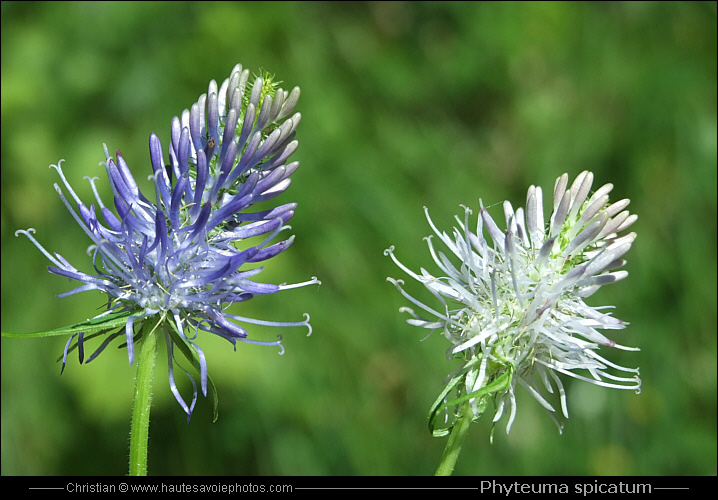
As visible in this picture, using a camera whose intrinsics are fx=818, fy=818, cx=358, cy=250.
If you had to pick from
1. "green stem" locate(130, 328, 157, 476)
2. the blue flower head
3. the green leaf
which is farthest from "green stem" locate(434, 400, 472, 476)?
the green leaf

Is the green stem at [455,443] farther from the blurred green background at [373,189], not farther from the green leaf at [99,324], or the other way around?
the blurred green background at [373,189]

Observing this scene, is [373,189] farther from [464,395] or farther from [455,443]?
[455,443]

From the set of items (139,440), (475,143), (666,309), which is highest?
(475,143)

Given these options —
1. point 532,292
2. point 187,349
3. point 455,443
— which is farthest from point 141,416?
point 532,292

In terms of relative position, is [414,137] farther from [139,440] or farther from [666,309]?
[139,440]

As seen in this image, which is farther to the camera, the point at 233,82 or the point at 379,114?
the point at 379,114
